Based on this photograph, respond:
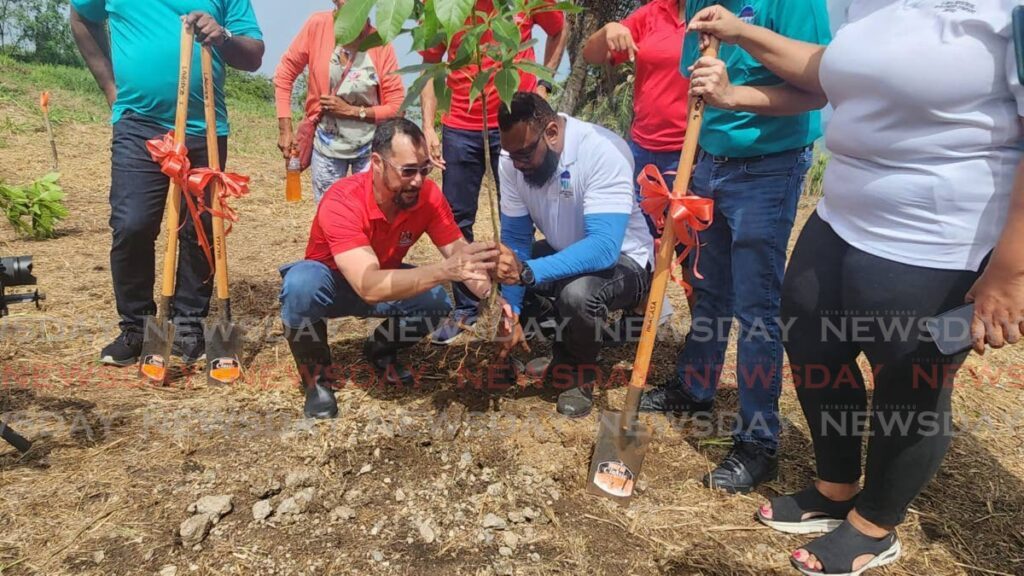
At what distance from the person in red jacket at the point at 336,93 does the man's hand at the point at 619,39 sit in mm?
1354

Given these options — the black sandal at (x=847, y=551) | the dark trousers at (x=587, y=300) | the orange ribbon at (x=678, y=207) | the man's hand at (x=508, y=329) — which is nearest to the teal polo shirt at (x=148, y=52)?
the man's hand at (x=508, y=329)

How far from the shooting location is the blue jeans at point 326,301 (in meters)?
2.44

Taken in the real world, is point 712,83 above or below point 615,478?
above

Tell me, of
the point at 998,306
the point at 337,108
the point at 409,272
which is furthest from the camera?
the point at 337,108

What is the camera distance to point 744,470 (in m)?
2.19

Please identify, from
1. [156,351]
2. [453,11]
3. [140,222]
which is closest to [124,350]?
[156,351]

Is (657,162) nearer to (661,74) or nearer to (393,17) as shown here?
(661,74)

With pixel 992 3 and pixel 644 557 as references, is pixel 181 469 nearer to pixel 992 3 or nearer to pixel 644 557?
pixel 644 557

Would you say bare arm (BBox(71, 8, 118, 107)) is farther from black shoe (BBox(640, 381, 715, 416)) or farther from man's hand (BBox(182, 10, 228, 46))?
black shoe (BBox(640, 381, 715, 416))

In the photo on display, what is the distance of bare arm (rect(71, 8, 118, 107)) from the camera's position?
2795 mm

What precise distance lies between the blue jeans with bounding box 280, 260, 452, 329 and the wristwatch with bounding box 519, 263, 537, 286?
0.45m

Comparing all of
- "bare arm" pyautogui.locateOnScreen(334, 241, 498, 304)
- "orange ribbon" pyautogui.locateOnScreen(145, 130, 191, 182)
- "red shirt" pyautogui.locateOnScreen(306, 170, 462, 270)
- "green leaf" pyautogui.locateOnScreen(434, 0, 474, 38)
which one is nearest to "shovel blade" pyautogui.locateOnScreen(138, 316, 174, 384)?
"orange ribbon" pyautogui.locateOnScreen(145, 130, 191, 182)

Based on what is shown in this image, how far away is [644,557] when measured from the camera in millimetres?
1849

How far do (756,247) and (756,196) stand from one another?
0.16m
